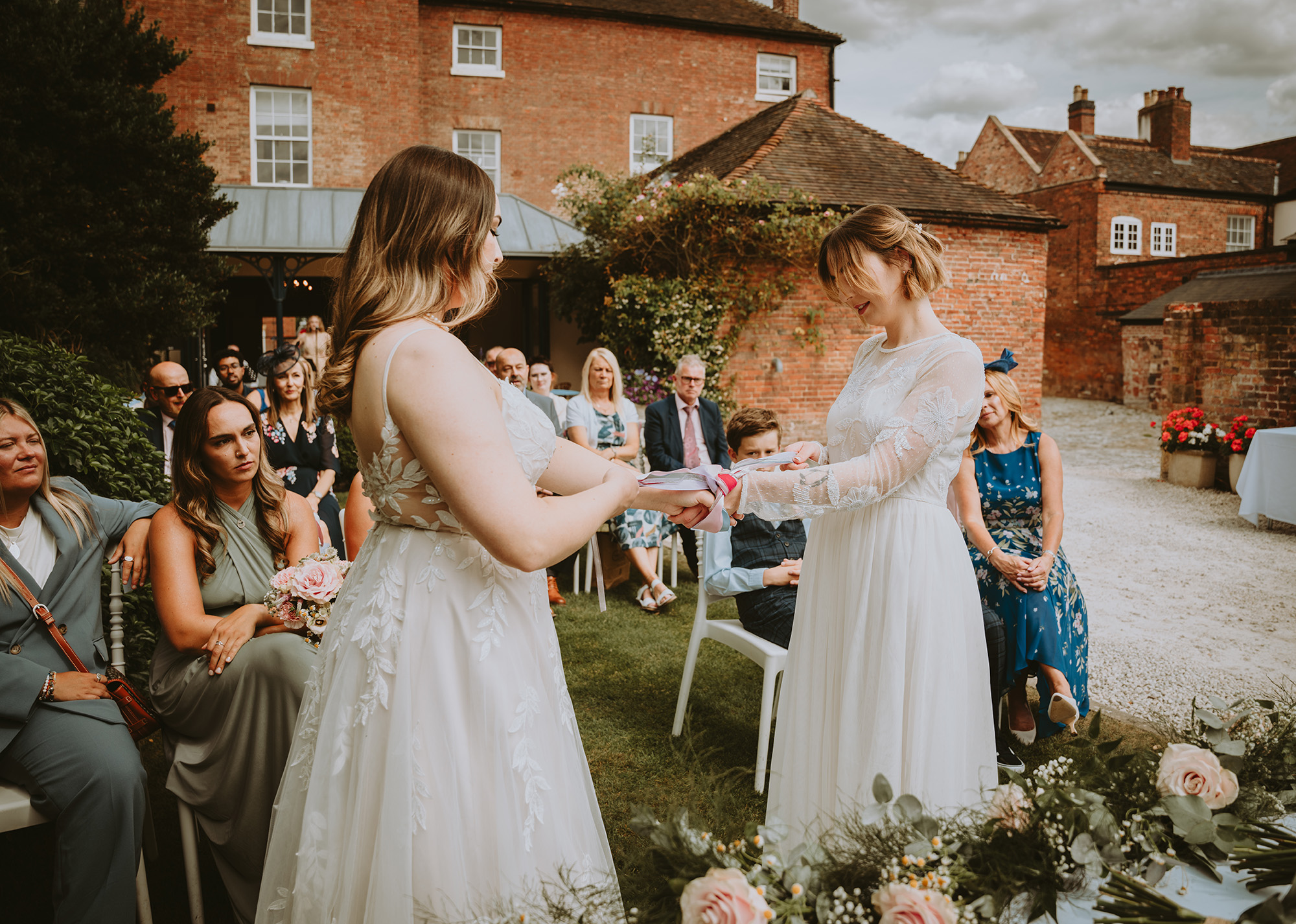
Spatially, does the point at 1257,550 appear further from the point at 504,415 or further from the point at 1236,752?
the point at 504,415

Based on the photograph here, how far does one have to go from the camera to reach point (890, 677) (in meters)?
2.30

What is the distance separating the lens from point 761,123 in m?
16.5

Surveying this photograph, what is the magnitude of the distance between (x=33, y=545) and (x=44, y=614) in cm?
27

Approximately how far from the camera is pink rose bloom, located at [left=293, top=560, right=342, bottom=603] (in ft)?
8.18

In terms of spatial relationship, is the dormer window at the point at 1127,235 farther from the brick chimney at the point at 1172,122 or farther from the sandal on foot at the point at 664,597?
the sandal on foot at the point at 664,597

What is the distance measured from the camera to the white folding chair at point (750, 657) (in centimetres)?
338

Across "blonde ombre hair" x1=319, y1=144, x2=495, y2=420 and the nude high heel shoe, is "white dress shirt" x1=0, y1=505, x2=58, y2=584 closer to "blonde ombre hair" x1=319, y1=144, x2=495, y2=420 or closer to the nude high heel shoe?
"blonde ombre hair" x1=319, y1=144, x2=495, y2=420

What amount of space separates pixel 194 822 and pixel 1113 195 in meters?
30.6

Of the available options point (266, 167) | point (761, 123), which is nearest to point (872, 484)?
point (761, 123)

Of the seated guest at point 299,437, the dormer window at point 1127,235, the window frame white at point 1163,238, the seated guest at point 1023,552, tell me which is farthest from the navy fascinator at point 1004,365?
the window frame white at point 1163,238

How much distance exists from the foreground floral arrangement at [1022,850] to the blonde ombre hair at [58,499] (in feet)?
8.23

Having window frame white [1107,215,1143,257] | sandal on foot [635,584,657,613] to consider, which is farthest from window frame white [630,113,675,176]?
window frame white [1107,215,1143,257]

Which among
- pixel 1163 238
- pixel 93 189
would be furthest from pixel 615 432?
pixel 1163 238

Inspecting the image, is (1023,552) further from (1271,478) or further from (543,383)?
(1271,478)
